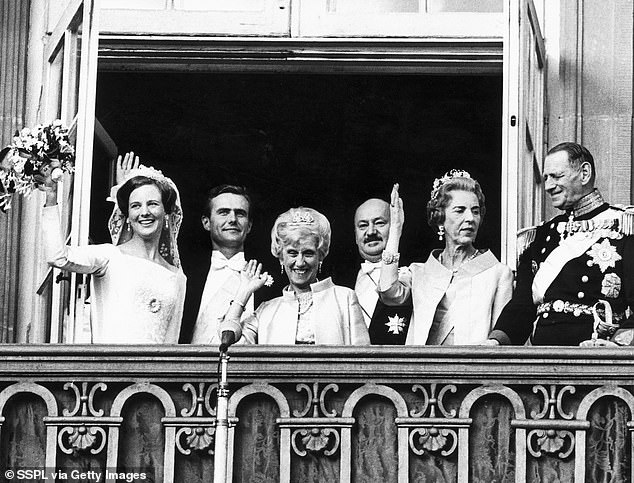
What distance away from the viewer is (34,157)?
11.4 m

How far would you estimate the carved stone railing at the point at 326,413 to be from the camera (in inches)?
410

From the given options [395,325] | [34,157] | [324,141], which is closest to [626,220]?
[395,325]

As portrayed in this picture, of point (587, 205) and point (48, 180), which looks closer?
point (587, 205)

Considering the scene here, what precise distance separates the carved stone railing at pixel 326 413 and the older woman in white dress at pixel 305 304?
914mm

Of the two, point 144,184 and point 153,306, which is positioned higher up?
point 144,184

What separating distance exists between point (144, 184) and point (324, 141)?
4518mm

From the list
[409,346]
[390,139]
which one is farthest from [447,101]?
[409,346]

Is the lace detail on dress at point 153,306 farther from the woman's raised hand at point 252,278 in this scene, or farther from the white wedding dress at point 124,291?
the woman's raised hand at point 252,278

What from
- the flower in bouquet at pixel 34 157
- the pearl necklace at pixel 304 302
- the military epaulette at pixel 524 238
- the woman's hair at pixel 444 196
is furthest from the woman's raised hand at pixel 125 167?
the military epaulette at pixel 524 238

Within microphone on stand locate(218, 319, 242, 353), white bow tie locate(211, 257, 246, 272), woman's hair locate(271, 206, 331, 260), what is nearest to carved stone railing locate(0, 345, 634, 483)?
microphone on stand locate(218, 319, 242, 353)

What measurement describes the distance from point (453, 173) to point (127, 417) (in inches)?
85.0

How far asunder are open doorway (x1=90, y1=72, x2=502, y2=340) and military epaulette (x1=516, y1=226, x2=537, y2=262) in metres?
4.11

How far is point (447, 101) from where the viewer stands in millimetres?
16031

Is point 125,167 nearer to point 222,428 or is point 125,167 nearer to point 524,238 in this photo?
point 524,238
